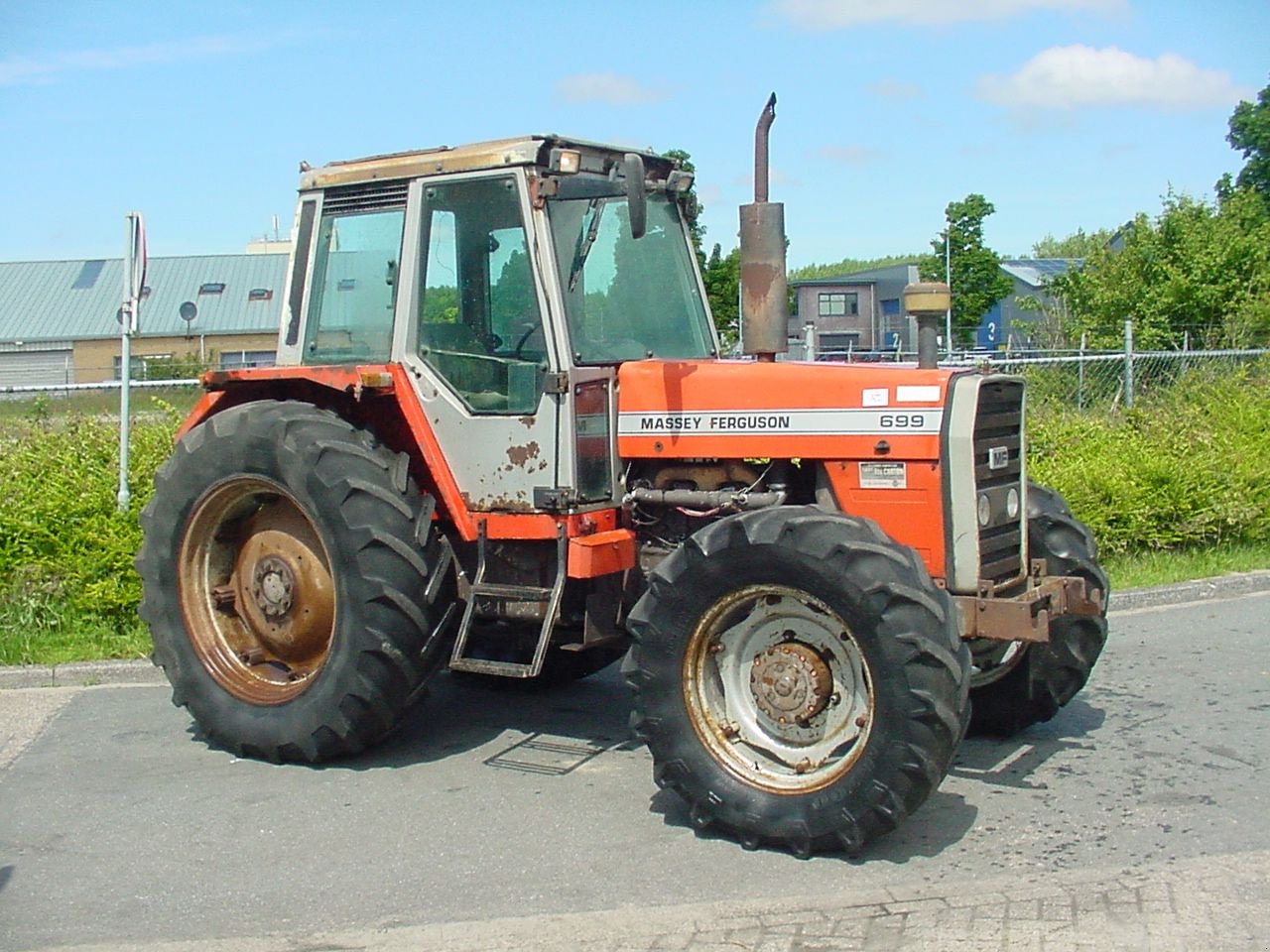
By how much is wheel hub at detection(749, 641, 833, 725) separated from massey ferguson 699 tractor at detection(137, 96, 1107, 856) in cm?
1

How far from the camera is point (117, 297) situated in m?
52.7

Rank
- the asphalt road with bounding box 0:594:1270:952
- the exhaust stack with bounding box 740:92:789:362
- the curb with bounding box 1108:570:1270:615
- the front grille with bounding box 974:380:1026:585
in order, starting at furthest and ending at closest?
the curb with bounding box 1108:570:1270:615 → the exhaust stack with bounding box 740:92:789:362 → the front grille with bounding box 974:380:1026:585 → the asphalt road with bounding box 0:594:1270:952

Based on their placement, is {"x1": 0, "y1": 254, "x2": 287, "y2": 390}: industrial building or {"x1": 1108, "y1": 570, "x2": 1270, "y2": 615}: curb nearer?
{"x1": 1108, "y1": 570, "x2": 1270, "y2": 615}: curb

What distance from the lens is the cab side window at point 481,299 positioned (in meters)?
6.32

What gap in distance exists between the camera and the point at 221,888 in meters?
5.14

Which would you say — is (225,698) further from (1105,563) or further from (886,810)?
(1105,563)

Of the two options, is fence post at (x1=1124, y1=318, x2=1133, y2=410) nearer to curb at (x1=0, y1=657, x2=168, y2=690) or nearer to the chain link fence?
the chain link fence

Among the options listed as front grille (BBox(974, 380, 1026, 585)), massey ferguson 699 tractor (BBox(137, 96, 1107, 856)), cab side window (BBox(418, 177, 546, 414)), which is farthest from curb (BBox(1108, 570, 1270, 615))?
cab side window (BBox(418, 177, 546, 414))

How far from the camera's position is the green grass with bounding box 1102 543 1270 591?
10.5 metres

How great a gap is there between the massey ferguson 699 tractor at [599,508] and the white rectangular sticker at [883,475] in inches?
0.5

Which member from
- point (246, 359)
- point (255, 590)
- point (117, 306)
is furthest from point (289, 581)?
point (117, 306)

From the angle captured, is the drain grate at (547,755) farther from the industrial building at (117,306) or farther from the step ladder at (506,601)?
the industrial building at (117,306)

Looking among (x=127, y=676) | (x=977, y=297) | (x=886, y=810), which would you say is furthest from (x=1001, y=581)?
(x=977, y=297)

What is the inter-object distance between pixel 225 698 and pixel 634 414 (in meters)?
2.39
